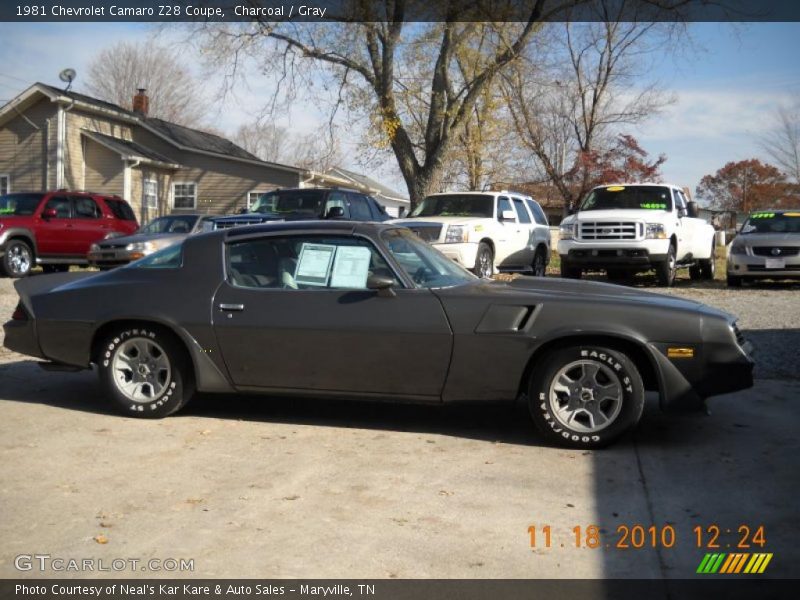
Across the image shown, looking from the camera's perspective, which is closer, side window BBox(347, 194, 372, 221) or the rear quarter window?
side window BBox(347, 194, 372, 221)

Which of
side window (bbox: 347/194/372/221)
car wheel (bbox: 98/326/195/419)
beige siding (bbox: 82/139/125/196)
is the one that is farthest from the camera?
beige siding (bbox: 82/139/125/196)

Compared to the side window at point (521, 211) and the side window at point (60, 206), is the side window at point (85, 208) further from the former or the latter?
the side window at point (521, 211)

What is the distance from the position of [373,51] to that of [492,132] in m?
12.8

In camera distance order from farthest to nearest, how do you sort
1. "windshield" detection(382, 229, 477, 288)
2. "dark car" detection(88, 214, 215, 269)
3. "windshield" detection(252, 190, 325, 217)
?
"dark car" detection(88, 214, 215, 269) < "windshield" detection(252, 190, 325, 217) < "windshield" detection(382, 229, 477, 288)

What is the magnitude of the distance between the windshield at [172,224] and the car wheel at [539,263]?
289 inches

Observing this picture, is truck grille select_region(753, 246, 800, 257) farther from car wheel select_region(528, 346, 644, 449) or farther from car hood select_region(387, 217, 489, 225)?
car wheel select_region(528, 346, 644, 449)

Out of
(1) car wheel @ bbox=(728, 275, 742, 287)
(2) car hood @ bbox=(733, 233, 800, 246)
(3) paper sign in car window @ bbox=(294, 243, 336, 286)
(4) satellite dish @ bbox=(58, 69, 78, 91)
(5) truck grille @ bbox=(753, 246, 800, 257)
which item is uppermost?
(4) satellite dish @ bbox=(58, 69, 78, 91)

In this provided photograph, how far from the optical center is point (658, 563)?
4000 millimetres

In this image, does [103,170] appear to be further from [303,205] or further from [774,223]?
[774,223]

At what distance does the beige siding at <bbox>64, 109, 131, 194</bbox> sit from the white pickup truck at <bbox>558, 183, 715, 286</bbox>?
19801 millimetres

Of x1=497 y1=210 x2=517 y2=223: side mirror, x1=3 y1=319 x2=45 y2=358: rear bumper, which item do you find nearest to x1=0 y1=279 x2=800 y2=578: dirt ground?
x1=3 y1=319 x2=45 y2=358: rear bumper

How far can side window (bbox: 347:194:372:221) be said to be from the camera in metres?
17.7

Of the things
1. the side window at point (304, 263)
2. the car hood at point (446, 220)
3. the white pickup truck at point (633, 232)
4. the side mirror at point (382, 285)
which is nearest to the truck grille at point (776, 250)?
the white pickup truck at point (633, 232)

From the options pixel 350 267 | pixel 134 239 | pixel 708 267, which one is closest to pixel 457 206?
pixel 708 267
